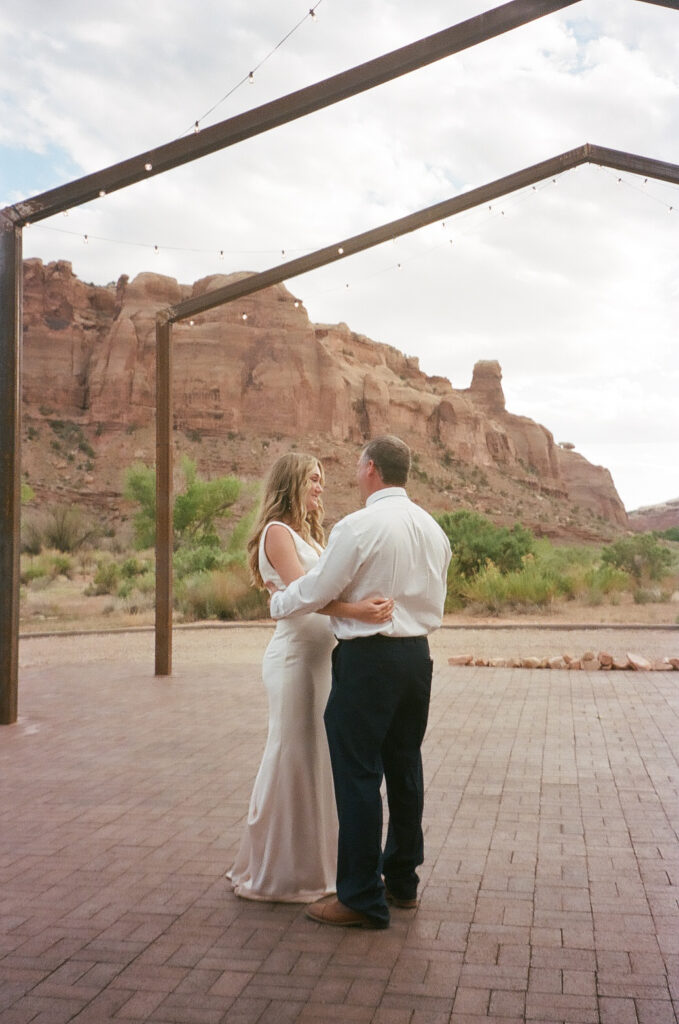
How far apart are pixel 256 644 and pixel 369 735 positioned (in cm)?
1093

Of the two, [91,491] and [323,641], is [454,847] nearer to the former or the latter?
[323,641]

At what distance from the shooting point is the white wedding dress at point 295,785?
13.5 ft

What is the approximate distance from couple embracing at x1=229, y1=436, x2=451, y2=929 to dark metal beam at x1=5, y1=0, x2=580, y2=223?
3.86m

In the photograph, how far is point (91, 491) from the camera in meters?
60.6

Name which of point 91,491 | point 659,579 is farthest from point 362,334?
point 659,579

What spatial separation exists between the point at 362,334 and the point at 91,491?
104 ft

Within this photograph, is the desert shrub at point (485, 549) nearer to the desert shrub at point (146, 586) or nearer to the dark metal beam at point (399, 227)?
the desert shrub at point (146, 586)

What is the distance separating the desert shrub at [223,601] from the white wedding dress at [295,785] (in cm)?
1472

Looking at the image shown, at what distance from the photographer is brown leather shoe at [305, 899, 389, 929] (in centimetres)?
380

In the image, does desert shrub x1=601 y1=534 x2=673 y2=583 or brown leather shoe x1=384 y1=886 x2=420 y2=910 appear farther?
desert shrub x1=601 y1=534 x2=673 y2=583

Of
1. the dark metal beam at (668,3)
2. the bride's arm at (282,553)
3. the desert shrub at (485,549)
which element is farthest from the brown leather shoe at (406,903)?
the desert shrub at (485,549)

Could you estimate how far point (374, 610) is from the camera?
362 cm

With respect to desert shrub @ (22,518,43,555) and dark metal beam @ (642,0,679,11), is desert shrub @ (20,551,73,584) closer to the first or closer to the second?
desert shrub @ (22,518,43,555)

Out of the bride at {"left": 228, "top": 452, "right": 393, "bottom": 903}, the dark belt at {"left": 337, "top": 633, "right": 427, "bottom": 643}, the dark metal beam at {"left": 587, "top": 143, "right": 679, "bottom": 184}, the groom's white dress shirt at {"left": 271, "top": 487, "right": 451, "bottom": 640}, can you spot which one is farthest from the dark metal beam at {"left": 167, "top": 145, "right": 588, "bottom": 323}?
the dark belt at {"left": 337, "top": 633, "right": 427, "bottom": 643}
